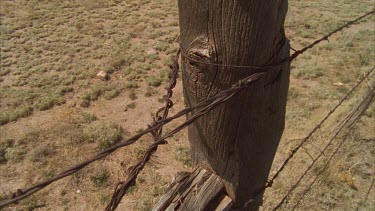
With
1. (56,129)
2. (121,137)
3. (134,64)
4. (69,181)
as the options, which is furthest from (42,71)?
(69,181)

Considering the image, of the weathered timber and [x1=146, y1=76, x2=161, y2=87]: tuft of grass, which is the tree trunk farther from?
[x1=146, y1=76, x2=161, y2=87]: tuft of grass

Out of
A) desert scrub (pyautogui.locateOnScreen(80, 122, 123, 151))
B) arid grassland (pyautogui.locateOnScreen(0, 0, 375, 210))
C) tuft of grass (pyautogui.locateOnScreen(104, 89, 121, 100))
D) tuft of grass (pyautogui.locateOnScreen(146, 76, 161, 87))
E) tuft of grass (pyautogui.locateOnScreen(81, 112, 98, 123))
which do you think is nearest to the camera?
arid grassland (pyautogui.locateOnScreen(0, 0, 375, 210))

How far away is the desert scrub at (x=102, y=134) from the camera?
6.08m

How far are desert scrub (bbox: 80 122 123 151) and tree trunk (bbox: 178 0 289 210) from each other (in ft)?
16.0

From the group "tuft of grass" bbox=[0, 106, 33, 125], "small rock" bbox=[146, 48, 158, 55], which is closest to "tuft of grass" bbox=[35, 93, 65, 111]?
"tuft of grass" bbox=[0, 106, 33, 125]

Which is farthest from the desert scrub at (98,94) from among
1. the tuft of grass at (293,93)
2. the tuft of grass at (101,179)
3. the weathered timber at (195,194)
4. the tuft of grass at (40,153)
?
the weathered timber at (195,194)

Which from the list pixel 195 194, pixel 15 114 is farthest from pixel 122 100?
pixel 195 194

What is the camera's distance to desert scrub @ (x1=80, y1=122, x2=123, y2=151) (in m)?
6.08

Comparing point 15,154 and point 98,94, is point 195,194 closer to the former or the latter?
point 15,154

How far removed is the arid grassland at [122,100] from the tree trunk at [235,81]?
8.77 feet

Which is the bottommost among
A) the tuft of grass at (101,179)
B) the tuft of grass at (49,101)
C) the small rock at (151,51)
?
the tuft of grass at (101,179)

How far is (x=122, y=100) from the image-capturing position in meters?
7.59

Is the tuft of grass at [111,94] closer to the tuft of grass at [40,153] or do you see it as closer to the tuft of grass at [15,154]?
the tuft of grass at [40,153]

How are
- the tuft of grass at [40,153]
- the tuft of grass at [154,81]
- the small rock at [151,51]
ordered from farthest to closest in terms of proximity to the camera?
the small rock at [151,51]
the tuft of grass at [154,81]
the tuft of grass at [40,153]
